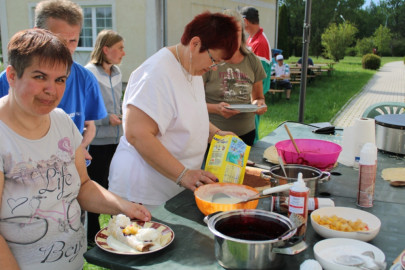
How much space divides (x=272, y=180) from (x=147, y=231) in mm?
617

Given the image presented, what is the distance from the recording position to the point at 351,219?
1579 millimetres

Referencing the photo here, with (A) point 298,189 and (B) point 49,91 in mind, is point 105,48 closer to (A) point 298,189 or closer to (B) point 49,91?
(B) point 49,91

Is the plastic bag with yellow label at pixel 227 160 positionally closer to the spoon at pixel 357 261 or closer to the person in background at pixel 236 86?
the spoon at pixel 357 261

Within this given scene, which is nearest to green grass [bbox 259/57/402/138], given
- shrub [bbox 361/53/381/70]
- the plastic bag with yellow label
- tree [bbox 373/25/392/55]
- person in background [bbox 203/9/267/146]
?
person in background [bbox 203/9/267/146]

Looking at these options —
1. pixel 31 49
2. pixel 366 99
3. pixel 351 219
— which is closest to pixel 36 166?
pixel 31 49

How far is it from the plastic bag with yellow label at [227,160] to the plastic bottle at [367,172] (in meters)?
0.54

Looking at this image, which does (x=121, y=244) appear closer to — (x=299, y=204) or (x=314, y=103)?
(x=299, y=204)

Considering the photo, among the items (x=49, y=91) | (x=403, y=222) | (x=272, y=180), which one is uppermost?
(x=49, y=91)

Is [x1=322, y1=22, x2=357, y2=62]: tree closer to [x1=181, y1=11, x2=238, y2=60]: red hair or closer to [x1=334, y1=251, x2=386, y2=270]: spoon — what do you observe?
[x1=181, y1=11, x2=238, y2=60]: red hair

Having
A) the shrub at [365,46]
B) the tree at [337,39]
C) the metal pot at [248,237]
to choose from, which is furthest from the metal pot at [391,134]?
the shrub at [365,46]

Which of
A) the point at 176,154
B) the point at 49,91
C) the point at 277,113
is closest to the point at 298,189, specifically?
the point at 176,154

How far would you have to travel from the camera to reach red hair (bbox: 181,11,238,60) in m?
1.79

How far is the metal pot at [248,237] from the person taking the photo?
3.76 feet

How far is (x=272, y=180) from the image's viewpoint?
171 cm
